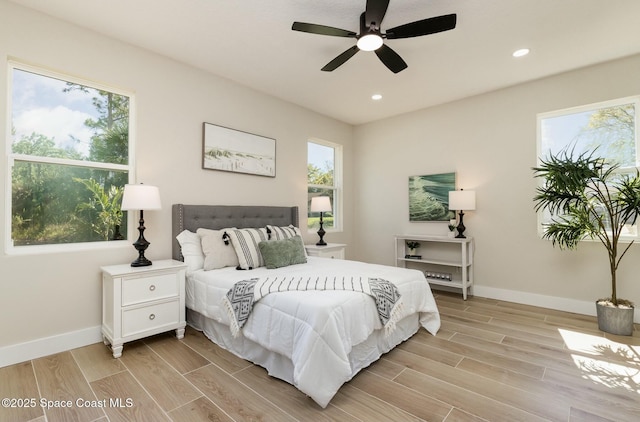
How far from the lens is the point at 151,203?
2.63m

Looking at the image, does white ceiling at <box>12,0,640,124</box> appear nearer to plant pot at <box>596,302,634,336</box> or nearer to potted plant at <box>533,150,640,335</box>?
potted plant at <box>533,150,640,335</box>

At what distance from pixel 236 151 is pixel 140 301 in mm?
2015

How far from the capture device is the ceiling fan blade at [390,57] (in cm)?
246

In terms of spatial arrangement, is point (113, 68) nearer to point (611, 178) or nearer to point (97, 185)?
point (97, 185)

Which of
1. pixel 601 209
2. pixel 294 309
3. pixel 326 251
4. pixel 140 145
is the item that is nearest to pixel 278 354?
pixel 294 309

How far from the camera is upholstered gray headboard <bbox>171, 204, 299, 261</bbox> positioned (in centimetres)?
314

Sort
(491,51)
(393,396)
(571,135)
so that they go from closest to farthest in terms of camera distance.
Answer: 1. (393,396)
2. (491,51)
3. (571,135)

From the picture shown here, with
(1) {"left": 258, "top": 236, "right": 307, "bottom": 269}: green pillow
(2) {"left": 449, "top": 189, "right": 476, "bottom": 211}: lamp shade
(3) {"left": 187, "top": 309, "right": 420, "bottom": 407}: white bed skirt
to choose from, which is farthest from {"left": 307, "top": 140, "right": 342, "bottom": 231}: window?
(3) {"left": 187, "top": 309, "right": 420, "bottom": 407}: white bed skirt

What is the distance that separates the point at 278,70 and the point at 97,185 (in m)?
2.22

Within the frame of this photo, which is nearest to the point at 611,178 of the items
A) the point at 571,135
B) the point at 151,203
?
the point at 571,135

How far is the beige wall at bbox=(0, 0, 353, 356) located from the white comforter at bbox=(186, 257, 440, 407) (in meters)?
0.91

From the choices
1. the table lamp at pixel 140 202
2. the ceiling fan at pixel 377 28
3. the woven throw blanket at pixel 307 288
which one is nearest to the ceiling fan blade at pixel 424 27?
the ceiling fan at pixel 377 28

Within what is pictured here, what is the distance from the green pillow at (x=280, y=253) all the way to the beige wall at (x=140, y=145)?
3.15 ft

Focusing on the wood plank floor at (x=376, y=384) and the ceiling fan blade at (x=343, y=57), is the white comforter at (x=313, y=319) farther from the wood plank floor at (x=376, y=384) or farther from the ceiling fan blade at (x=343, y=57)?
the ceiling fan blade at (x=343, y=57)
